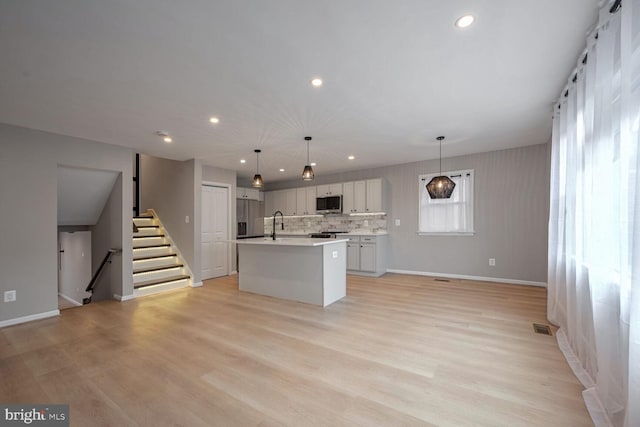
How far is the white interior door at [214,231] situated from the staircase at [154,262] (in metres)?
0.61

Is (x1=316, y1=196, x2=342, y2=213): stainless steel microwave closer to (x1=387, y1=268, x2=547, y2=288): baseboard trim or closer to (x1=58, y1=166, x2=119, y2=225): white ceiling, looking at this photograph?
(x1=387, y1=268, x2=547, y2=288): baseboard trim

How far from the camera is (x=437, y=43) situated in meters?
2.03

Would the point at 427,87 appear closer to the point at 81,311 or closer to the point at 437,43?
the point at 437,43

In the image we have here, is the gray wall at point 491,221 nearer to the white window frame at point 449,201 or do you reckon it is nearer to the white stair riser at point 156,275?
the white window frame at point 449,201

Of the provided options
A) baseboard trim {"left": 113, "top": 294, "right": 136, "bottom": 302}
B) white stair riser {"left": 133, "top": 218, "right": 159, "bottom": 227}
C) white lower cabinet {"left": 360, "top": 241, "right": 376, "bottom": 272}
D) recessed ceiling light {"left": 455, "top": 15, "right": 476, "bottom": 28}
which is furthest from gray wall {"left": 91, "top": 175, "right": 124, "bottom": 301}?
recessed ceiling light {"left": 455, "top": 15, "right": 476, "bottom": 28}

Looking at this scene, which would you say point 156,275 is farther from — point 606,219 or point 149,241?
point 606,219

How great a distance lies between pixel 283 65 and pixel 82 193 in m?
4.61

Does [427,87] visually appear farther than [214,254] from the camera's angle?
No

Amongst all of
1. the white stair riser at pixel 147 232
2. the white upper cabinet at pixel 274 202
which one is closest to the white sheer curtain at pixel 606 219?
the white upper cabinet at pixel 274 202

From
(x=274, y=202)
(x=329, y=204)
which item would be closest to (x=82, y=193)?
(x=274, y=202)

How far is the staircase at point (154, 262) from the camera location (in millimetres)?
5027

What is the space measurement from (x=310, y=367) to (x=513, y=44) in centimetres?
314

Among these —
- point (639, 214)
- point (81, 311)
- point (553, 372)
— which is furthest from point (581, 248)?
point (81, 311)

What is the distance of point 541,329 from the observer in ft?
10.1
